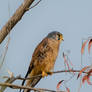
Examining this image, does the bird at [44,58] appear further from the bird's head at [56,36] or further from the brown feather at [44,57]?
the bird's head at [56,36]

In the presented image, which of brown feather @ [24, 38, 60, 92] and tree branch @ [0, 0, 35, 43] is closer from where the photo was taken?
tree branch @ [0, 0, 35, 43]

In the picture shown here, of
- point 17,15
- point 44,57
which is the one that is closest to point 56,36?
point 44,57

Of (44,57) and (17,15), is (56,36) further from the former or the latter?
(17,15)

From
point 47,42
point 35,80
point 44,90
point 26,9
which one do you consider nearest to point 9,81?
point 44,90

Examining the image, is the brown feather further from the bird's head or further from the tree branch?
the tree branch

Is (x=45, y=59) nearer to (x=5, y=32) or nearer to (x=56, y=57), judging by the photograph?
(x=56, y=57)

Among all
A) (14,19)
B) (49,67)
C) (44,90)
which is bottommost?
(44,90)

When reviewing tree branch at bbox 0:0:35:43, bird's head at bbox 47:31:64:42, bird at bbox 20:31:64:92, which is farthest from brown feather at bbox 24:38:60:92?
tree branch at bbox 0:0:35:43

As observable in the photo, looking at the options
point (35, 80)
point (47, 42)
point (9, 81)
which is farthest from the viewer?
point (47, 42)

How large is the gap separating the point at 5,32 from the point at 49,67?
6.13 feet

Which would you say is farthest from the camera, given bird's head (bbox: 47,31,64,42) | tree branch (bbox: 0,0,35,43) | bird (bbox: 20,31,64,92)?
bird's head (bbox: 47,31,64,42)

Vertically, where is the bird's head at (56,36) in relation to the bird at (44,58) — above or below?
above

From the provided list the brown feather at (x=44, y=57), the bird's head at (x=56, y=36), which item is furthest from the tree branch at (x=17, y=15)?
the bird's head at (x=56, y=36)

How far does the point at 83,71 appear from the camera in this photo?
249 cm
